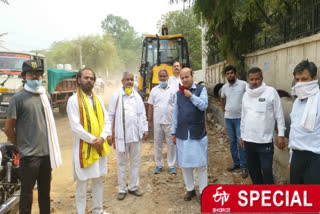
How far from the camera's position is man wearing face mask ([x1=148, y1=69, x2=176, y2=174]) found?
5121 millimetres

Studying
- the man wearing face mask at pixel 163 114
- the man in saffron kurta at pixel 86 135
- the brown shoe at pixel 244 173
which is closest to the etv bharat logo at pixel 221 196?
the man in saffron kurta at pixel 86 135

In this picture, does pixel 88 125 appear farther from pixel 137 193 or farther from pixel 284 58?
pixel 284 58

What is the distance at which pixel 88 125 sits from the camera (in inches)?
127

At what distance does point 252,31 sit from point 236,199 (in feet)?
24.7

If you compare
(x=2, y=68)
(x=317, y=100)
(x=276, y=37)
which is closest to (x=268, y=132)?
(x=317, y=100)

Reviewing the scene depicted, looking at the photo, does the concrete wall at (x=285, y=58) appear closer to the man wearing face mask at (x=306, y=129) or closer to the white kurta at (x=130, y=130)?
the man wearing face mask at (x=306, y=129)

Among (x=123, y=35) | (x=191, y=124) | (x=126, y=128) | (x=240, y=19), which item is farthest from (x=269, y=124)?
(x=123, y=35)

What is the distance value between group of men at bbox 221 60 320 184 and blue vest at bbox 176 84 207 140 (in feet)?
1.87

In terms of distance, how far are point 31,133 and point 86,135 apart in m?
0.59

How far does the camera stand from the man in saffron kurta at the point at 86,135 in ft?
10.4

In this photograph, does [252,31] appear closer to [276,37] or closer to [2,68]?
[276,37]

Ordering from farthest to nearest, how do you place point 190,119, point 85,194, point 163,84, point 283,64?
point 283,64
point 163,84
point 190,119
point 85,194

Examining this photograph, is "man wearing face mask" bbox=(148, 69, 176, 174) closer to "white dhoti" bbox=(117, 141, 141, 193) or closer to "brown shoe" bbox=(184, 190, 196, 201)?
"white dhoti" bbox=(117, 141, 141, 193)

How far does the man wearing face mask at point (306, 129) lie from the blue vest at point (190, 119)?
1.27m
